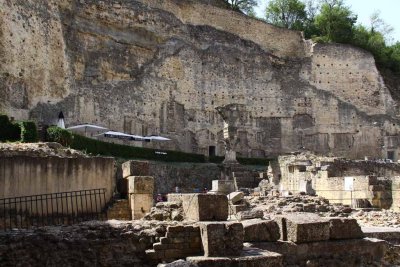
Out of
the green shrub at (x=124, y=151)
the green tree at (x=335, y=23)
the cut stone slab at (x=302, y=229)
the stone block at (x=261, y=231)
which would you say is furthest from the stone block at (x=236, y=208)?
the green tree at (x=335, y=23)

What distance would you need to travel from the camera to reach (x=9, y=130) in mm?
22188

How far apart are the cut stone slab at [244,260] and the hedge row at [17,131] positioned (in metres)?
15.1

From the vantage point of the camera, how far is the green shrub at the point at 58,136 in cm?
2377

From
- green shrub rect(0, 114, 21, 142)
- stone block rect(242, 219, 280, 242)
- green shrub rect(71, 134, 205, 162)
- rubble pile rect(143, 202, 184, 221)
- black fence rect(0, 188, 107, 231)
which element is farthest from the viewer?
green shrub rect(71, 134, 205, 162)

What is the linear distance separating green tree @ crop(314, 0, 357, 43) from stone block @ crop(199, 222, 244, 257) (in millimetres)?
41198

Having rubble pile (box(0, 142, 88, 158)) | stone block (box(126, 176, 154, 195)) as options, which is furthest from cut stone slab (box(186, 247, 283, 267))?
rubble pile (box(0, 142, 88, 158))

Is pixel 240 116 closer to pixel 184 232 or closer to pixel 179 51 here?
pixel 179 51

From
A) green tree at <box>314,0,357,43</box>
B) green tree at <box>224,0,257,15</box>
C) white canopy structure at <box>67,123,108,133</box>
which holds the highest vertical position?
green tree at <box>224,0,257,15</box>

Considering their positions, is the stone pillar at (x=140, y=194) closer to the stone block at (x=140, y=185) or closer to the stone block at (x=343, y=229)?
the stone block at (x=140, y=185)

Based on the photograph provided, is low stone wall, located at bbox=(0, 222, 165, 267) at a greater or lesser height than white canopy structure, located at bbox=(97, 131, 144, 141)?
lesser

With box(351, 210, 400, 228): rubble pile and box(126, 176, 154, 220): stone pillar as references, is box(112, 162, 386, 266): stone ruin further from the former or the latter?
box(351, 210, 400, 228): rubble pile

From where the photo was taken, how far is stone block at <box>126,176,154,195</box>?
45.4 ft

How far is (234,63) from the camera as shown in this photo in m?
43.5

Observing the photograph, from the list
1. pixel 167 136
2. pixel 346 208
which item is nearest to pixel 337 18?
pixel 167 136
